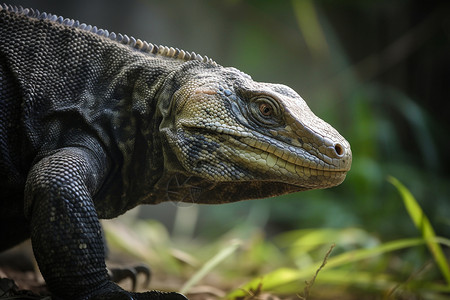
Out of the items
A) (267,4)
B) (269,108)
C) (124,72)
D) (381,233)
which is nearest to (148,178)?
(124,72)

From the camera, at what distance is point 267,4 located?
7188 mm

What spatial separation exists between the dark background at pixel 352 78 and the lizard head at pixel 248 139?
2754 millimetres

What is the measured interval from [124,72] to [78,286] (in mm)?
1364

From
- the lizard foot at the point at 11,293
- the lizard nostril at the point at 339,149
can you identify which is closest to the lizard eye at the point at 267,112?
the lizard nostril at the point at 339,149

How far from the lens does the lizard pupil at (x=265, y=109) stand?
251 cm

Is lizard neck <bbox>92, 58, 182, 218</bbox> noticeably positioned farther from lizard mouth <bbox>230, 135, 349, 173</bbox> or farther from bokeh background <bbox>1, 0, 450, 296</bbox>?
bokeh background <bbox>1, 0, 450, 296</bbox>

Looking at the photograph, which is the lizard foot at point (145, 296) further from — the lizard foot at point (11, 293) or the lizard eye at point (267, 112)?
the lizard eye at point (267, 112)

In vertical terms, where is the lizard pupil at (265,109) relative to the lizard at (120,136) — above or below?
above

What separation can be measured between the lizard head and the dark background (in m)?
2.75

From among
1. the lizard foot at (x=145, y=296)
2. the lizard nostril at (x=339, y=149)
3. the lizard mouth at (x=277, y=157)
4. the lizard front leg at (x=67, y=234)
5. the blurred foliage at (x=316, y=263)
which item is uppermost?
the lizard nostril at (x=339, y=149)

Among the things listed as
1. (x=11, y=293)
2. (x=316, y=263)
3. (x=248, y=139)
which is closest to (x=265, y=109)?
(x=248, y=139)

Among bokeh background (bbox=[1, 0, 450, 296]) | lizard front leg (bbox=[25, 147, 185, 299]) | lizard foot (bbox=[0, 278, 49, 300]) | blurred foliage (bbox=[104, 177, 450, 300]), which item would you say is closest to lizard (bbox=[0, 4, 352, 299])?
lizard front leg (bbox=[25, 147, 185, 299])

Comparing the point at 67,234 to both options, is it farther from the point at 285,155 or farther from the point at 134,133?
the point at 285,155

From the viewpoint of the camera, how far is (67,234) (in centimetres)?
205
